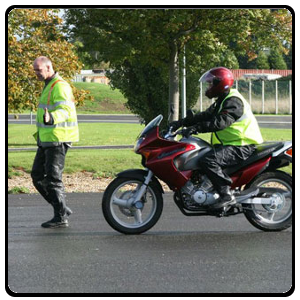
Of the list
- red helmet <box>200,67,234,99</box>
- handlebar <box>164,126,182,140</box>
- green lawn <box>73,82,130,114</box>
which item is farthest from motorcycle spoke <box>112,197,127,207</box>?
green lawn <box>73,82,130,114</box>

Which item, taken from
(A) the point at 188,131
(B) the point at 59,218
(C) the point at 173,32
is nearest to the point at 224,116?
(A) the point at 188,131

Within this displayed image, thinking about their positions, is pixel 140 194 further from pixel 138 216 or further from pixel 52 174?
pixel 52 174

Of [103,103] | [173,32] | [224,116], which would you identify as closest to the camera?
[224,116]

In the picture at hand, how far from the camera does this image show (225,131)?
8.62 metres

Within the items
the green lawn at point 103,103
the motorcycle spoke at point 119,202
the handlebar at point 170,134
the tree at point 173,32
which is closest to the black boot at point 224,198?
the handlebar at point 170,134

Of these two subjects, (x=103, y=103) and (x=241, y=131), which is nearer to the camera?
(x=241, y=131)

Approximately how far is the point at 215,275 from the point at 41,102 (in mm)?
3445

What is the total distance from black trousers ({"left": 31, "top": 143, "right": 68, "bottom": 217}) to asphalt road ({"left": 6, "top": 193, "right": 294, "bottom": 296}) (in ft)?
1.08

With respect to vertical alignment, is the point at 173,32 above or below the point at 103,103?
below

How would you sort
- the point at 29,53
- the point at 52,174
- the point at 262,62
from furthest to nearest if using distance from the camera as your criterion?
the point at 262,62
the point at 29,53
the point at 52,174

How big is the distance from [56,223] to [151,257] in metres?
2.10

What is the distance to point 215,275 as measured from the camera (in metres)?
6.65

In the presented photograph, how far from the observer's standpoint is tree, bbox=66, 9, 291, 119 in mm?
15125
